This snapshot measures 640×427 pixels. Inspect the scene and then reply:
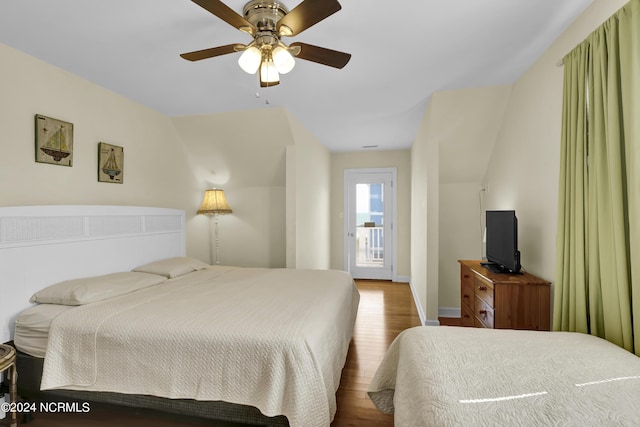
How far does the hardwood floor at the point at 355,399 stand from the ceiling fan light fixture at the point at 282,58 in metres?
2.08

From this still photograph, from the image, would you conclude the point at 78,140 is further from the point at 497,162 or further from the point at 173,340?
the point at 497,162

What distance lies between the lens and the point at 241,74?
7.86ft

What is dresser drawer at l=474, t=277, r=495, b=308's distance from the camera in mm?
2082

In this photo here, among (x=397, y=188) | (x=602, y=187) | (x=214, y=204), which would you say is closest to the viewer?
(x=602, y=187)

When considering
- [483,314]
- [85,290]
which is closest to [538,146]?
[483,314]

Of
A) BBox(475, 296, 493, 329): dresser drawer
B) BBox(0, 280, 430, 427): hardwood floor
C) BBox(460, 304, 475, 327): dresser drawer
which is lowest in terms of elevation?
BBox(0, 280, 430, 427): hardwood floor

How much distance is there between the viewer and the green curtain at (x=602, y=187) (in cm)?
128

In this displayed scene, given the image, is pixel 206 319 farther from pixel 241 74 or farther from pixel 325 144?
pixel 325 144

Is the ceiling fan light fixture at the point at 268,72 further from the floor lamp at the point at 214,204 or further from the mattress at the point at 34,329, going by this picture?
the floor lamp at the point at 214,204

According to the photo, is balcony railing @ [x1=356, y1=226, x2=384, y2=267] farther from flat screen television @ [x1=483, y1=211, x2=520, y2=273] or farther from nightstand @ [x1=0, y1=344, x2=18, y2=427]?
nightstand @ [x1=0, y1=344, x2=18, y2=427]

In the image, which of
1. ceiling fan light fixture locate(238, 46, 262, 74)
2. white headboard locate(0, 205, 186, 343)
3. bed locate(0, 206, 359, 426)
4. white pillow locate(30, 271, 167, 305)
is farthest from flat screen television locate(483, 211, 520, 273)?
white headboard locate(0, 205, 186, 343)

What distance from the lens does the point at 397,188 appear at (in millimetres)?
5324

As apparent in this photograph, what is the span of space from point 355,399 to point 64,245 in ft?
8.17

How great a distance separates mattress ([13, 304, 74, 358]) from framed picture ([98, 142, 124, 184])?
4.04 ft
